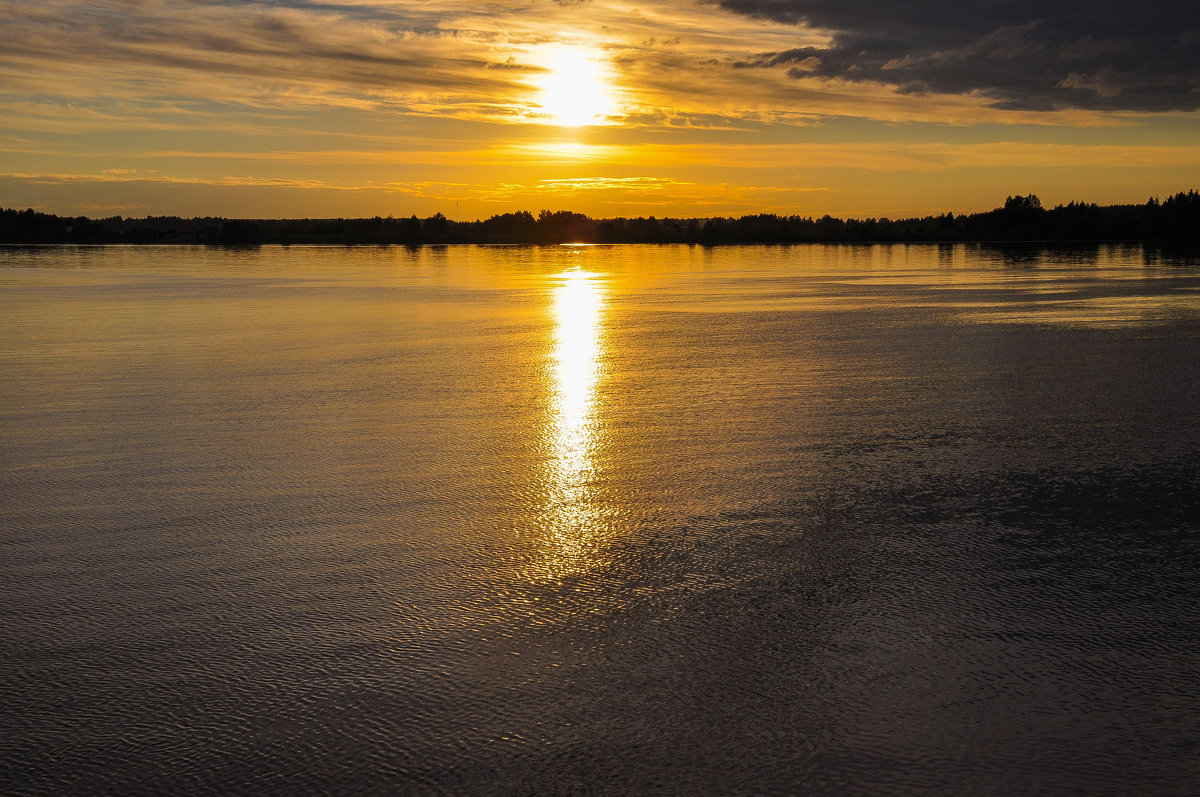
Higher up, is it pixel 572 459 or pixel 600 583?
pixel 572 459

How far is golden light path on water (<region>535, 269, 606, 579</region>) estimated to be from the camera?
698cm

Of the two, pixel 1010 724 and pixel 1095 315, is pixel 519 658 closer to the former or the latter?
pixel 1010 724

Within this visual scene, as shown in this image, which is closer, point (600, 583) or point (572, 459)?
point (600, 583)

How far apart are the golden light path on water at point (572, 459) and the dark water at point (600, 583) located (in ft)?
0.19

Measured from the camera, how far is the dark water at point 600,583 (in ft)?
14.3

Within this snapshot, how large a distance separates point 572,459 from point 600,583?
3531mm

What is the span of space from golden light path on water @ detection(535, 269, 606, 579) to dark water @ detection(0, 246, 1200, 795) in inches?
2.3

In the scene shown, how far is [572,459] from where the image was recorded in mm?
9805

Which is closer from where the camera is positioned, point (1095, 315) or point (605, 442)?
point (605, 442)

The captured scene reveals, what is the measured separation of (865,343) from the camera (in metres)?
19.5

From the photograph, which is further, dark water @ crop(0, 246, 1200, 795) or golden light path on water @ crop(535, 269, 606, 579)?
golden light path on water @ crop(535, 269, 606, 579)

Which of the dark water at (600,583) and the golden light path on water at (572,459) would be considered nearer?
the dark water at (600,583)

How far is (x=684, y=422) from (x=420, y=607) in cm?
627

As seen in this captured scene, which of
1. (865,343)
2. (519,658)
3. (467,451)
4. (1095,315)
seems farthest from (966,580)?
(1095,315)
